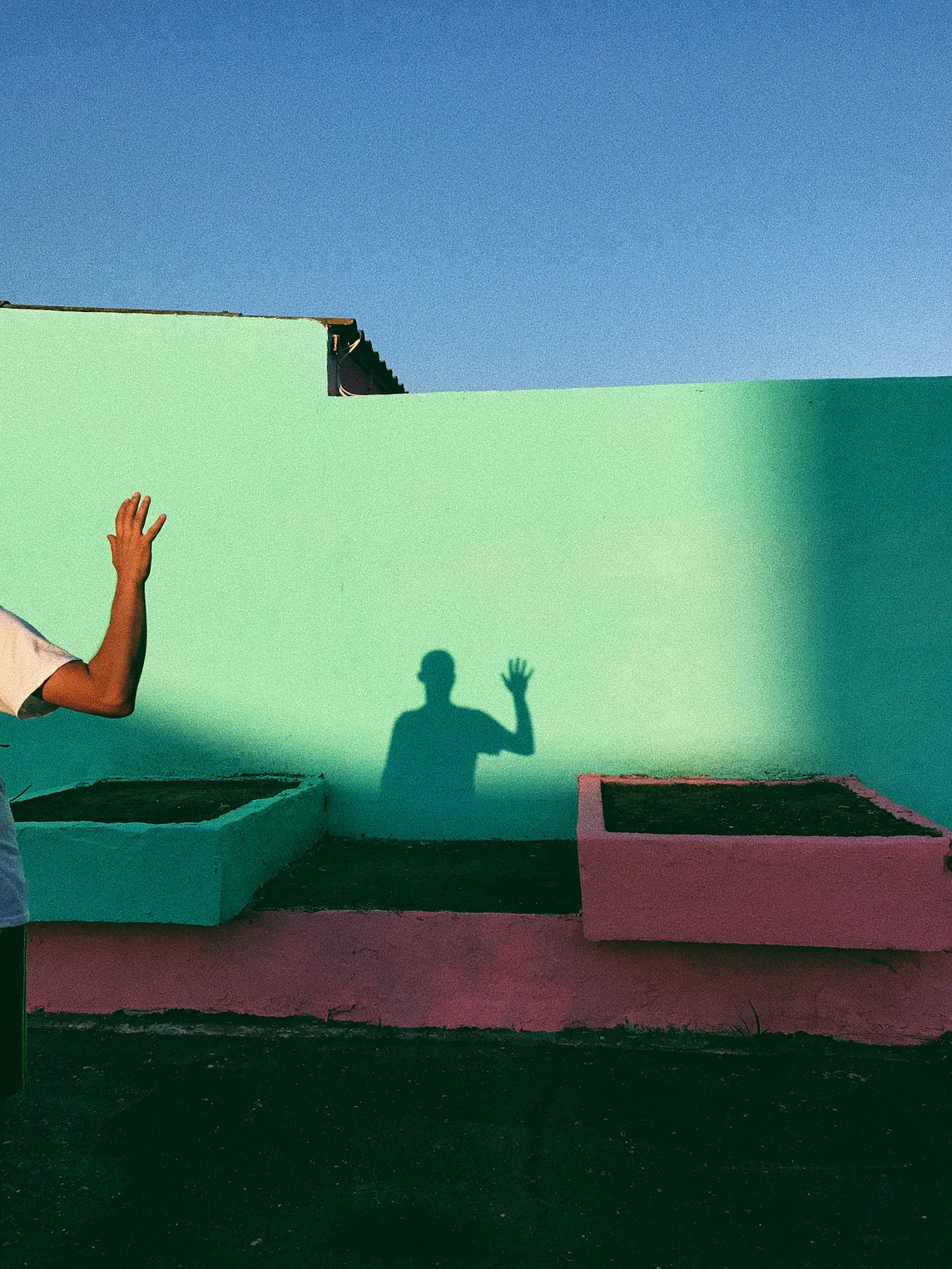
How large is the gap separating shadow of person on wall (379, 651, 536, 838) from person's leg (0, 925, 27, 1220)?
3.20 m

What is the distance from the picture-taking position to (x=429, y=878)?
3.94 m

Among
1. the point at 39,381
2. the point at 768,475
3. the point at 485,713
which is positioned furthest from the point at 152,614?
the point at 768,475

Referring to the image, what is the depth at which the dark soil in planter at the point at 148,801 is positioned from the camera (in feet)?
12.2

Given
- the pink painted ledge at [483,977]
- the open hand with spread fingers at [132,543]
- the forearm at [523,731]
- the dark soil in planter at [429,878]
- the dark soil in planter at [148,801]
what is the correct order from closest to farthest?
the open hand with spread fingers at [132,543], the pink painted ledge at [483,977], the dark soil in planter at [429,878], the dark soil in planter at [148,801], the forearm at [523,731]

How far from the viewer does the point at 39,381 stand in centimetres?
509

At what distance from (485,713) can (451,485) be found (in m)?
1.28

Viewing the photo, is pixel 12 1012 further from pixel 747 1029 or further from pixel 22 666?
pixel 747 1029

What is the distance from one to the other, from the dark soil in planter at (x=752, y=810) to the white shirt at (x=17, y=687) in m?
2.19

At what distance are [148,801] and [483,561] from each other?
2.11m

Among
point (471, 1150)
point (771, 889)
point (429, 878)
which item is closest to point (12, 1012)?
point (471, 1150)

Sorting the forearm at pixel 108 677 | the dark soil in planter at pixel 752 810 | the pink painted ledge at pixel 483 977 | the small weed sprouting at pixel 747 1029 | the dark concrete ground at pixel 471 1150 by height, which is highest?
the forearm at pixel 108 677

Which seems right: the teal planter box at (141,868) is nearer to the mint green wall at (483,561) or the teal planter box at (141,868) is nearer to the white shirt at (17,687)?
the mint green wall at (483,561)

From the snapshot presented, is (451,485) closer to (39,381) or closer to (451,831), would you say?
(451,831)

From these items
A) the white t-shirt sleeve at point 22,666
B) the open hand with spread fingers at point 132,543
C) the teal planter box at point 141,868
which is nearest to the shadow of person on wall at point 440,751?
the teal planter box at point 141,868
